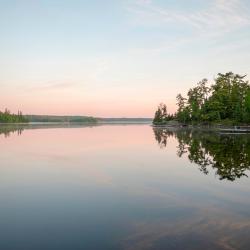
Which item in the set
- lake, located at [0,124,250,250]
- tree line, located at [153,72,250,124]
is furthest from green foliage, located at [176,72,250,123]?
lake, located at [0,124,250,250]

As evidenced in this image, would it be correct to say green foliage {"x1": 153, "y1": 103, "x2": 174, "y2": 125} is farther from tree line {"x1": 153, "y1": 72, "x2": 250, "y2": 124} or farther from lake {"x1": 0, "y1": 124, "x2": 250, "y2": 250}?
lake {"x1": 0, "y1": 124, "x2": 250, "y2": 250}

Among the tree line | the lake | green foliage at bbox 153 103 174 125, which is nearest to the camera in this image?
the lake

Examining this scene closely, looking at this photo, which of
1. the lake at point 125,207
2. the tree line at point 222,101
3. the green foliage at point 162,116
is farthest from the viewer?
the green foliage at point 162,116

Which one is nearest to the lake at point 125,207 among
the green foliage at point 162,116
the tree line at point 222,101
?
the tree line at point 222,101

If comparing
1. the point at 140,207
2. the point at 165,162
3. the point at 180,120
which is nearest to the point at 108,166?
the point at 165,162

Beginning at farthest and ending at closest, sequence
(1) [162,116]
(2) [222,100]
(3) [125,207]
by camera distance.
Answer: (1) [162,116], (2) [222,100], (3) [125,207]

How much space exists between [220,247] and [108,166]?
18584 mm

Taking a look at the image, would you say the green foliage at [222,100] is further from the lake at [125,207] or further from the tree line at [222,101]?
the lake at [125,207]

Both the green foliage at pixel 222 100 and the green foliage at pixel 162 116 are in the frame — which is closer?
the green foliage at pixel 222 100

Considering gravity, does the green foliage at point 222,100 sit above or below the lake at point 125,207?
above

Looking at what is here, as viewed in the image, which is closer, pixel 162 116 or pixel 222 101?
pixel 222 101

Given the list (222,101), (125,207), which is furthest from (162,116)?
(125,207)

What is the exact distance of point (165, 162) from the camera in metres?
30.2

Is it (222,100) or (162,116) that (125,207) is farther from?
(162,116)
